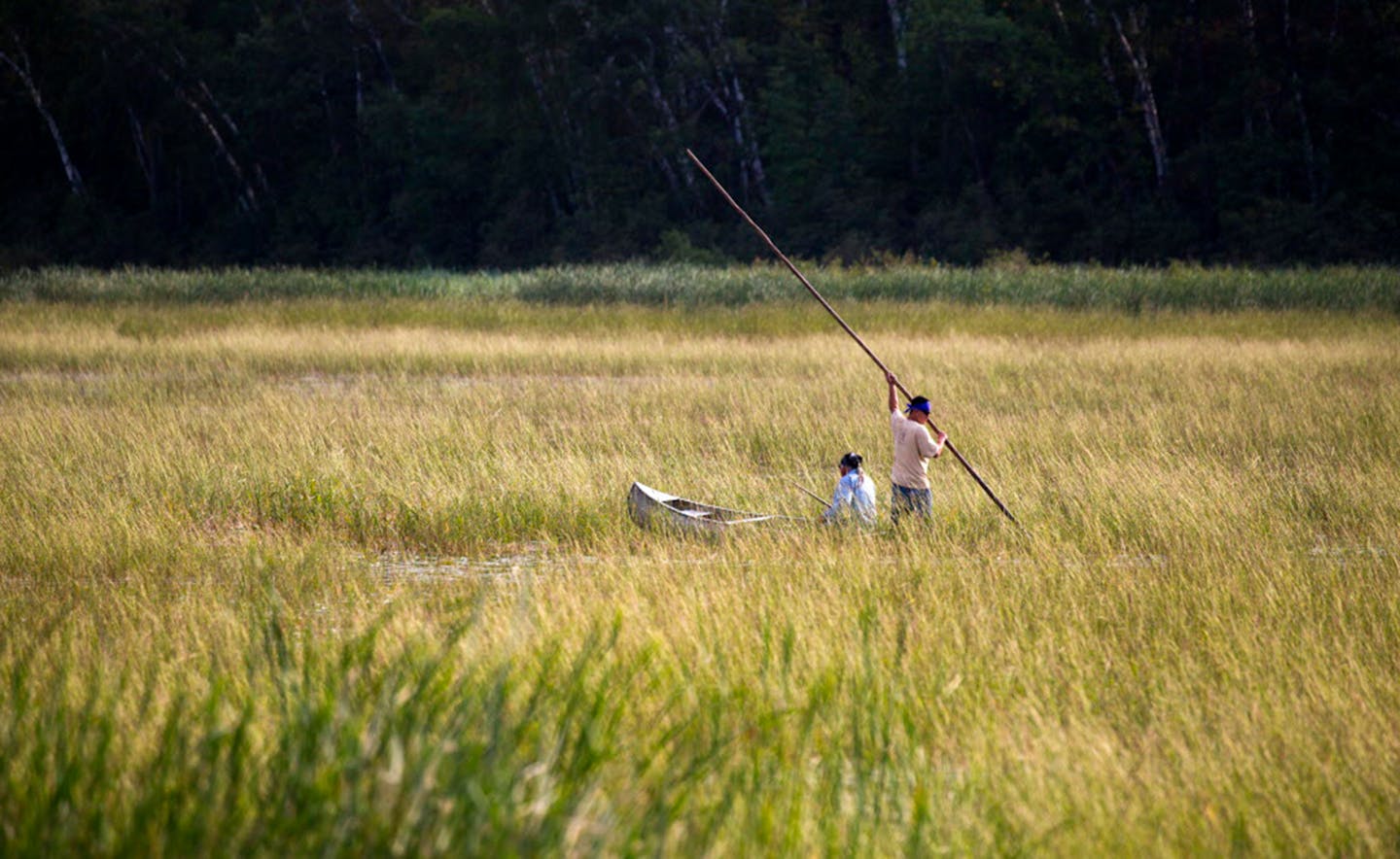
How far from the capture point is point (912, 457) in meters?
8.34

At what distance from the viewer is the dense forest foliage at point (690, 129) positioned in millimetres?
39812

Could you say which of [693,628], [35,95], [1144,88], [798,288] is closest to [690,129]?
[1144,88]

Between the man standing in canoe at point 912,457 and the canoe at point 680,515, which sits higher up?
the man standing in canoe at point 912,457

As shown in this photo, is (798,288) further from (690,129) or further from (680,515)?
(690,129)

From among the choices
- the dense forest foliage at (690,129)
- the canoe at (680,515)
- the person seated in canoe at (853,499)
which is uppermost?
the dense forest foliage at (690,129)

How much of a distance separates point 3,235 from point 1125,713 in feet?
221

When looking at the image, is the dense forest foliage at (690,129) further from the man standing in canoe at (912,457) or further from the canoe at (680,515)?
the man standing in canoe at (912,457)

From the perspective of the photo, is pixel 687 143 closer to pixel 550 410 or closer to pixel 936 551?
pixel 550 410

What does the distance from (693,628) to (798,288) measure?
68.3 feet

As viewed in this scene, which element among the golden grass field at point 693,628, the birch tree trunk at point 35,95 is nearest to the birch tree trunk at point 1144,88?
the golden grass field at point 693,628

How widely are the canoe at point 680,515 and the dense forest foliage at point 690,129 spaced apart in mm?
31968

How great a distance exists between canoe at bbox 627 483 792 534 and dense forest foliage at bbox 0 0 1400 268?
31968 millimetres

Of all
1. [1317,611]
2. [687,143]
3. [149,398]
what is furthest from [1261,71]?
[1317,611]

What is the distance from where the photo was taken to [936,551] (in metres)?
8.06
